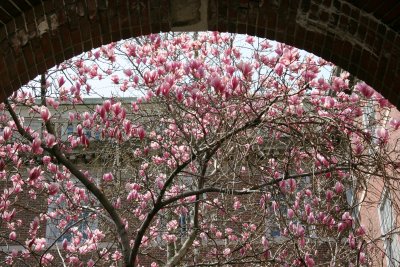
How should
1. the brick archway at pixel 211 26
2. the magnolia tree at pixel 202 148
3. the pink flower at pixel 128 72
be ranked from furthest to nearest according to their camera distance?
the pink flower at pixel 128 72 → the magnolia tree at pixel 202 148 → the brick archway at pixel 211 26

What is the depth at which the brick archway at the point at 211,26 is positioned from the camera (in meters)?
3.82

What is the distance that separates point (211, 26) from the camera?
4.24m

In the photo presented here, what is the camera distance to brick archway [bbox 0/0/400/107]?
12.5 feet

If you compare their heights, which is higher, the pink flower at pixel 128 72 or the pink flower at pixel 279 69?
the pink flower at pixel 128 72

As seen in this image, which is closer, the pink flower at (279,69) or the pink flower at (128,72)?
the pink flower at (279,69)

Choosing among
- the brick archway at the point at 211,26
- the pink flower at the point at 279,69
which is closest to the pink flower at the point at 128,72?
the pink flower at the point at 279,69

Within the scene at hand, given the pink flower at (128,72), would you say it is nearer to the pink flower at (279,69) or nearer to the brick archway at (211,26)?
the pink flower at (279,69)

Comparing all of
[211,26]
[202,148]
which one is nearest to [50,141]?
[202,148]

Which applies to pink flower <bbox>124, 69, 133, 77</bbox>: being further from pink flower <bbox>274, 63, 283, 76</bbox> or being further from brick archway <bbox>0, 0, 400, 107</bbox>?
brick archway <bbox>0, 0, 400, 107</bbox>

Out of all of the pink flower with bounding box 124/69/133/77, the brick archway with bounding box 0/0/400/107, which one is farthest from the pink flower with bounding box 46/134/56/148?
the brick archway with bounding box 0/0/400/107

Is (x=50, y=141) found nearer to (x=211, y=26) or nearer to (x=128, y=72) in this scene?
(x=128, y=72)

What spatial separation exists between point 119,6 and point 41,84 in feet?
17.3

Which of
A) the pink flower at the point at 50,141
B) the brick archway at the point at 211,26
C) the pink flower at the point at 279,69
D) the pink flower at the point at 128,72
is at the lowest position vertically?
the brick archway at the point at 211,26

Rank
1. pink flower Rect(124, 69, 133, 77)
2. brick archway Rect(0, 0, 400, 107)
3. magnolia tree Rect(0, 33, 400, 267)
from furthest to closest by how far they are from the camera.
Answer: pink flower Rect(124, 69, 133, 77) → magnolia tree Rect(0, 33, 400, 267) → brick archway Rect(0, 0, 400, 107)
